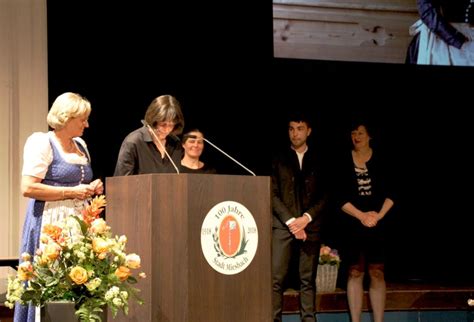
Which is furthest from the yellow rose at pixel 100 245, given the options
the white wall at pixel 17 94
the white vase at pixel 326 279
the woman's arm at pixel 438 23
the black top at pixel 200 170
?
the woman's arm at pixel 438 23

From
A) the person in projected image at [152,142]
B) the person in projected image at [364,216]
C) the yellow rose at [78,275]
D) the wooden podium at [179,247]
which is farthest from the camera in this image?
the person in projected image at [364,216]

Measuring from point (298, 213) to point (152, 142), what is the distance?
1.42m

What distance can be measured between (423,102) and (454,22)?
27.7 inches

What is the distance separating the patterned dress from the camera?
3615 mm

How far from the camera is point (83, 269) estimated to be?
3.06 meters

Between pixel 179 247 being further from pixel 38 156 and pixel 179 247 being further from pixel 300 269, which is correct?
pixel 300 269

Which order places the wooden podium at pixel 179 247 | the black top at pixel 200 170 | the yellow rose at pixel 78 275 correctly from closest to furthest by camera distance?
the yellow rose at pixel 78 275
the wooden podium at pixel 179 247
the black top at pixel 200 170

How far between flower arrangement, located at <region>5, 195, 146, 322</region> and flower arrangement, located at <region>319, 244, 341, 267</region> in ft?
10.3

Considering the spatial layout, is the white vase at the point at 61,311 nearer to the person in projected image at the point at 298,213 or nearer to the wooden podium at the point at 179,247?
the wooden podium at the point at 179,247

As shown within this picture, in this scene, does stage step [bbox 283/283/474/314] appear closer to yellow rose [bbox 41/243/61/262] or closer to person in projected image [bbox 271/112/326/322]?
person in projected image [bbox 271/112/326/322]

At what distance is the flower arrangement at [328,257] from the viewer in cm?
615

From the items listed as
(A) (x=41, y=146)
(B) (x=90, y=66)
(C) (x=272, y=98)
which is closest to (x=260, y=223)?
(A) (x=41, y=146)

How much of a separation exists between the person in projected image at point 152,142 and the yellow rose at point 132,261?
126 centimetres

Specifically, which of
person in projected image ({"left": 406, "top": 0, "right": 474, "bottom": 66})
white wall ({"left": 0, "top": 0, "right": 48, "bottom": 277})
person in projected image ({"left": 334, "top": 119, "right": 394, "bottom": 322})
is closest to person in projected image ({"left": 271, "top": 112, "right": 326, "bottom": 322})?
person in projected image ({"left": 334, "top": 119, "right": 394, "bottom": 322})
